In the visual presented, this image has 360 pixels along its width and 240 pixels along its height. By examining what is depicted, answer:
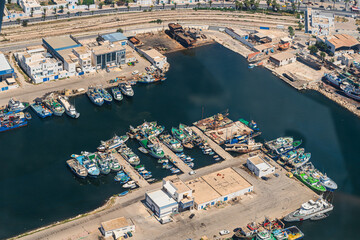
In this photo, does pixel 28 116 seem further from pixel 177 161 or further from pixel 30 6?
pixel 30 6

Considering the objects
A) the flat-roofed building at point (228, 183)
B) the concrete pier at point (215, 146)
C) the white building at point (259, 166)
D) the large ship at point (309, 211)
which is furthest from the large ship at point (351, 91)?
the flat-roofed building at point (228, 183)

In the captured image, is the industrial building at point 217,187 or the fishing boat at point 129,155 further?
the fishing boat at point 129,155

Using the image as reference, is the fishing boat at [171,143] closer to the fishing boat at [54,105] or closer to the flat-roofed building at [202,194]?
the flat-roofed building at [202,194]

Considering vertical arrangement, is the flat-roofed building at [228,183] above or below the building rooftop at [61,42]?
below

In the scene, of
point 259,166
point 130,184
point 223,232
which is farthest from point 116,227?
point 259,166

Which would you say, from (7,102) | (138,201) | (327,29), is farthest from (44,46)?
(327,29)

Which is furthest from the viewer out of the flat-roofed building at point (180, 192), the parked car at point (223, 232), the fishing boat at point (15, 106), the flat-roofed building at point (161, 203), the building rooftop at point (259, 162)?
the fishing boat at point (15, 106)

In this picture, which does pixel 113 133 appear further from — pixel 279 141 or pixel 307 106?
pixel 307 106
